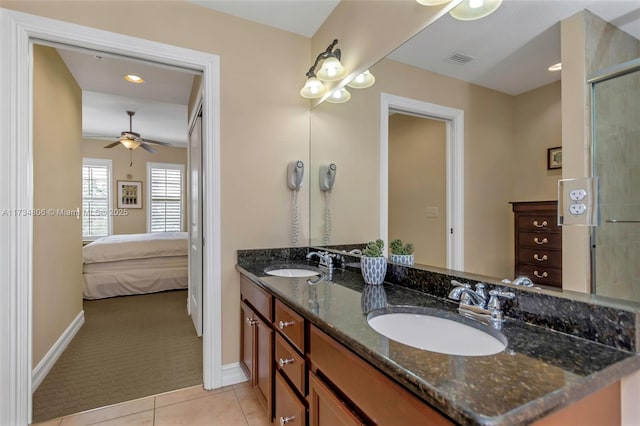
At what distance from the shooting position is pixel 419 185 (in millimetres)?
1533

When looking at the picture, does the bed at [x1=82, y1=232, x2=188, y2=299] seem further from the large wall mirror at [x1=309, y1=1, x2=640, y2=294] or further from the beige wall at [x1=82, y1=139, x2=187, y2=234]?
the large wall mirror at [x1=309, y1=1, x2=640, y2=294]

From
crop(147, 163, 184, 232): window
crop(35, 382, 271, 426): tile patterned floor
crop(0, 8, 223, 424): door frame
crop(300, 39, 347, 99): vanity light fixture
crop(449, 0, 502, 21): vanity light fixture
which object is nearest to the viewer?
crop(449, 0, 502, 21): vanity light fixture

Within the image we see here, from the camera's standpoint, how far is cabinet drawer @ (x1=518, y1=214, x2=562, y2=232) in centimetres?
97

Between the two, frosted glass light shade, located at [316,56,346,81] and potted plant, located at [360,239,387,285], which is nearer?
potted plant, located at [360,239,387,285]

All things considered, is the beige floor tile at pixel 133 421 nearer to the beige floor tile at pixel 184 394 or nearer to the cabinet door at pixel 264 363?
the beige floor tile at pixel 184 394

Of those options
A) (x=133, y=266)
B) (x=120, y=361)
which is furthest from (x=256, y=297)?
(x=133, y=266)

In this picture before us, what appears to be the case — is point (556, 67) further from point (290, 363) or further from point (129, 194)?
point (129, 194)

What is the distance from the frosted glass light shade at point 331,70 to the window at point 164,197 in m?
5.95

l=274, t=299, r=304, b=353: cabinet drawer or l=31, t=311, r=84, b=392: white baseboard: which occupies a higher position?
l=274, t=299, r=304, b=353: cabinet drawer

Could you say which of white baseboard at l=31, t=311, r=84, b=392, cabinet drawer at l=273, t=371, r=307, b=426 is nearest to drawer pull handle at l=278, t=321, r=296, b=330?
cabinet drawer at l=273, t=371, r=307, b=426

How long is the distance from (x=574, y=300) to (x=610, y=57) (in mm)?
661

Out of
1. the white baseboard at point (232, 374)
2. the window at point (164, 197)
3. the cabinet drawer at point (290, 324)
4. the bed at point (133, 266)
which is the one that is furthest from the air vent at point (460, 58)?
the window at point (164, 197)

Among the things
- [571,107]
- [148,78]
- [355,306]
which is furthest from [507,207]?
[148,78]

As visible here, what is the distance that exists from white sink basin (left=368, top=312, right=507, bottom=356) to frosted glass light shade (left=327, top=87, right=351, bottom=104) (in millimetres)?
1524
